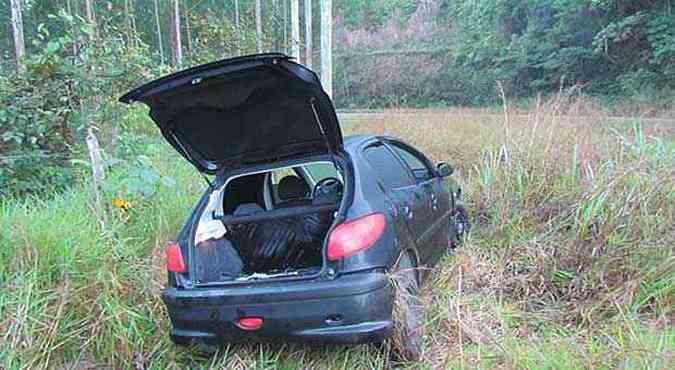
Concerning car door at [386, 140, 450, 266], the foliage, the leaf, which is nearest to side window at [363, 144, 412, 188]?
car door at [386, 140, 450, 266]

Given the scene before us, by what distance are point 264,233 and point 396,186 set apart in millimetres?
955

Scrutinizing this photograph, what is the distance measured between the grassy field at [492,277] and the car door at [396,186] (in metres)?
0.61

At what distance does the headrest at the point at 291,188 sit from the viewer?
4.04 meters

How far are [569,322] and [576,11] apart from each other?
17947 millimetres

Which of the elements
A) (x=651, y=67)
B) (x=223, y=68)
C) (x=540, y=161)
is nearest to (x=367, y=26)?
(x=651, y=67)

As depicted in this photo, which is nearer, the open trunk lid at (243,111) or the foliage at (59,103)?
the open trunk lid at (243,111)

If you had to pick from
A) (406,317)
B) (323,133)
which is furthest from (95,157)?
(406,317)

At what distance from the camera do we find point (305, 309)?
2.61 meters

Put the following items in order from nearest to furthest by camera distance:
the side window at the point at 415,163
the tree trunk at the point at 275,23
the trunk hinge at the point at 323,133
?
the trunk hinge at the point at 323,133
the side window at the point at 415,163
the tree trunk at the point at 275,23

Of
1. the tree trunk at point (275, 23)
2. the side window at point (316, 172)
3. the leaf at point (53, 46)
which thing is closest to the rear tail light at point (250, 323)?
the side window at point (316, 172)

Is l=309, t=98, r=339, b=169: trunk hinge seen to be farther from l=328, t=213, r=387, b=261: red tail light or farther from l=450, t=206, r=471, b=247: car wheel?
l=450, t=206, r=471, b=247: car wheel

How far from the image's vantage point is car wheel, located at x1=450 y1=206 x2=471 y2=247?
456 centimetres

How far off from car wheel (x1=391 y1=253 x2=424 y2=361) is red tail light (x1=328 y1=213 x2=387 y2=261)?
276 millimetres

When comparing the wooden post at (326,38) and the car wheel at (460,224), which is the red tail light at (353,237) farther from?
the wooden post at (326,38)
